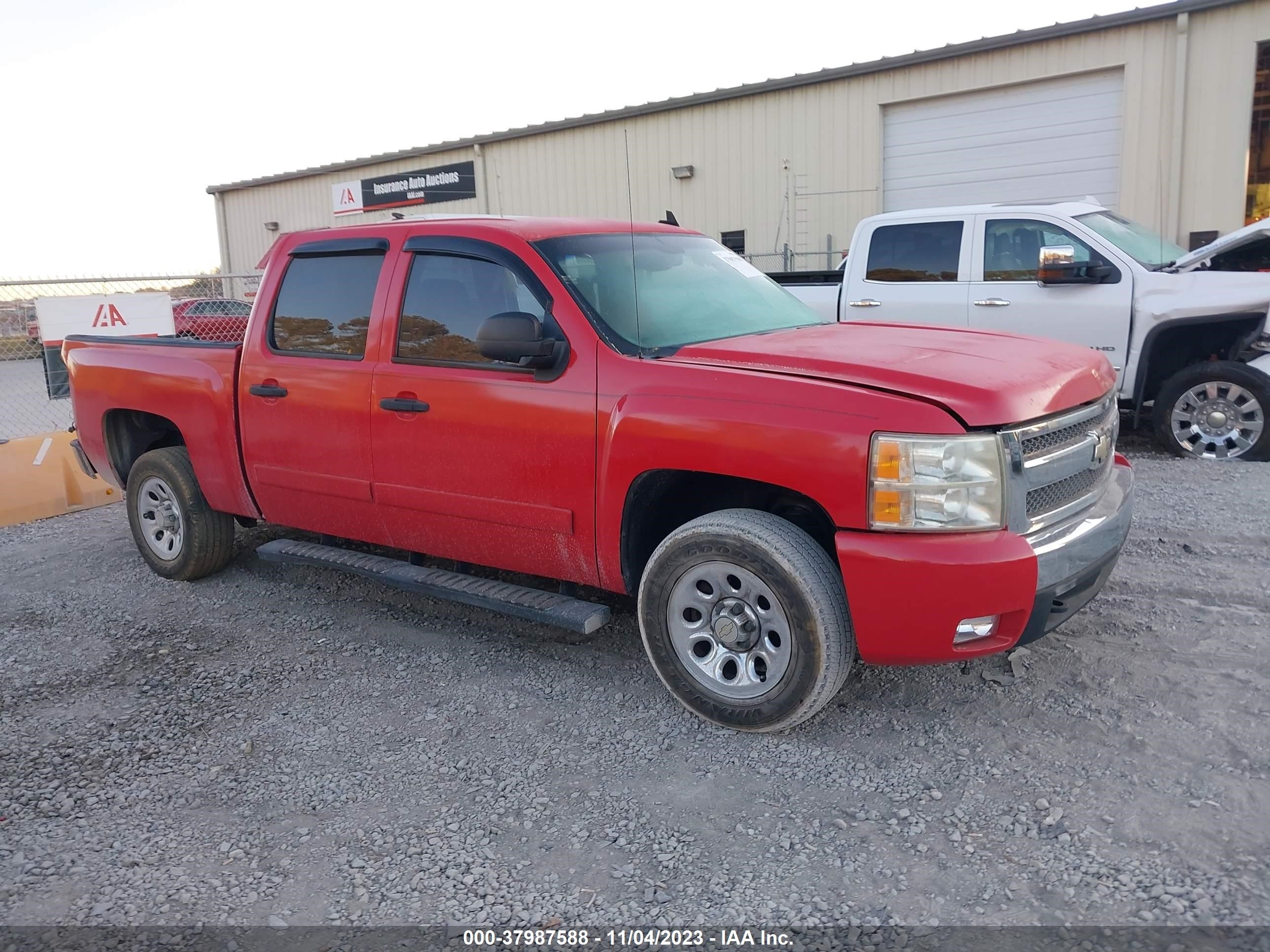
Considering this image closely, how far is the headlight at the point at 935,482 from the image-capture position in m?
3.21

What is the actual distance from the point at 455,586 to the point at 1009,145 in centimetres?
1311

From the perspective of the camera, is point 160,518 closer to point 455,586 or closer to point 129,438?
point 129,438

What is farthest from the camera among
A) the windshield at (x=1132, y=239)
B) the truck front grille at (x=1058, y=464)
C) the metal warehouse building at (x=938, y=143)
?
the metal warehouse building at (x=938, y=143)

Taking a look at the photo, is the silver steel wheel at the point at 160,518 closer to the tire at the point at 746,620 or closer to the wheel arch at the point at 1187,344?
the tire at the point at 746,620

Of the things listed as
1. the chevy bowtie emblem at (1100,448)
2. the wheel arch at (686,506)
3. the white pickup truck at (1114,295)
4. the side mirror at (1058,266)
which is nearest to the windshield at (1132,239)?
the white pickup truck at (1114,295)

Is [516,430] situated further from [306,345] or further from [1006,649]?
[1006,649]

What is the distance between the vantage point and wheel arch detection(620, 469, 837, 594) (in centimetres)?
379

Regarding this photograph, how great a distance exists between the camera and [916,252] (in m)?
8.79

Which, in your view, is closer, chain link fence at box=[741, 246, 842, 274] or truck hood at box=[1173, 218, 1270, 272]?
truck hood at box=[1173, 218, 1270, 272]

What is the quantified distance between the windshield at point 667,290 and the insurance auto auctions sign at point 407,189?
17.9 metres

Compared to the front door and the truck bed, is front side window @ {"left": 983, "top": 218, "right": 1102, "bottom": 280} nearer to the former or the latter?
the front door

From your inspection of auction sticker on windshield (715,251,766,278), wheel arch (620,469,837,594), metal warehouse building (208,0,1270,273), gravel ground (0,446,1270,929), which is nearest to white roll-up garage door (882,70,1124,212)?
metal warehouse building (208,0,1270,273)

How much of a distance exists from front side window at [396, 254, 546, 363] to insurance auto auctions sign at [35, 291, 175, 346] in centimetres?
562

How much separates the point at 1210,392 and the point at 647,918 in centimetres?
695
